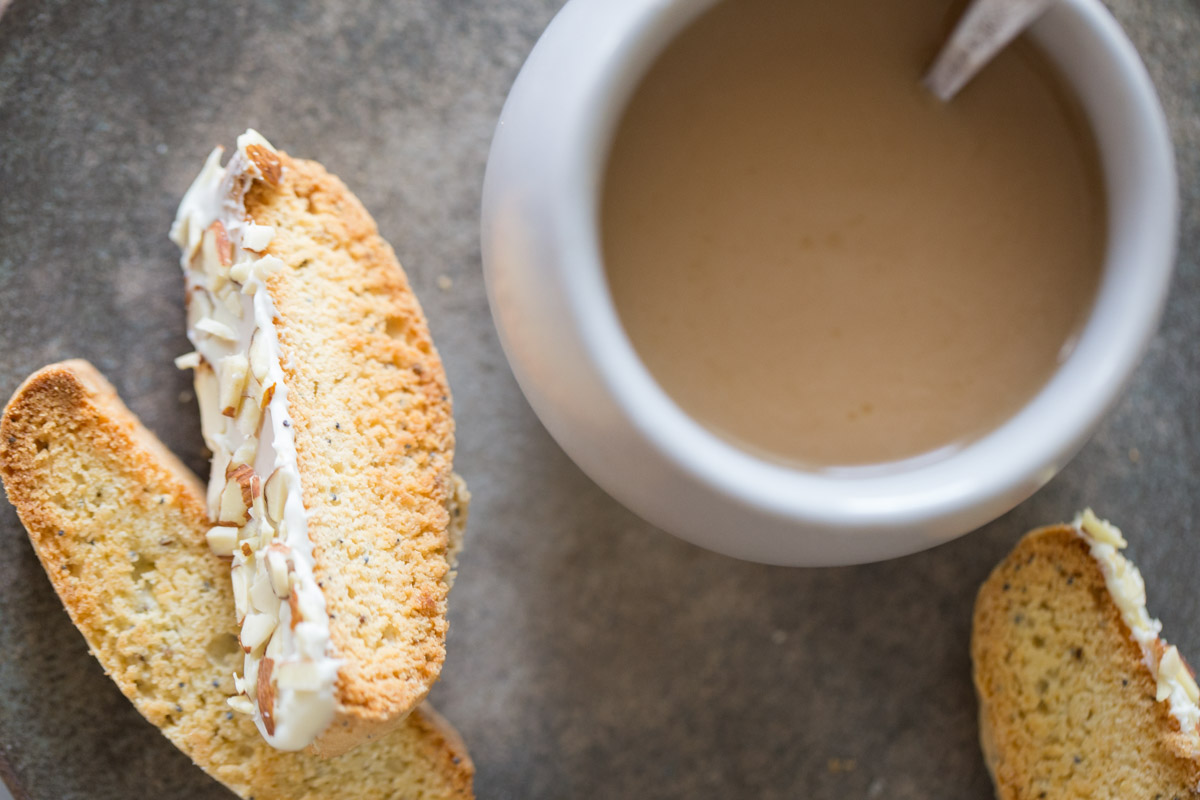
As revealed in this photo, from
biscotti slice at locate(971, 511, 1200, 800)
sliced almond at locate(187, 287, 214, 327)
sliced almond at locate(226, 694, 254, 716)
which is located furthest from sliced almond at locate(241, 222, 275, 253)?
biscotti slice at locate(971, 511, 1200, 800)

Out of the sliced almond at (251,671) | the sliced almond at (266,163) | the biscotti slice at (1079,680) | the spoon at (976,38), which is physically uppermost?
the spoon at (976,38)

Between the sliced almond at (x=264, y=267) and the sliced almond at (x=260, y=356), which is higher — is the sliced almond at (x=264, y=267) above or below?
above

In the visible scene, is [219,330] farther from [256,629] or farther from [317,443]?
[256,629]

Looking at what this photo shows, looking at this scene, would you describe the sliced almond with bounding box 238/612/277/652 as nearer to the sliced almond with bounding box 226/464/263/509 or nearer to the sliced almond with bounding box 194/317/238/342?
the sliced almond with bounding box 226/464/263/509

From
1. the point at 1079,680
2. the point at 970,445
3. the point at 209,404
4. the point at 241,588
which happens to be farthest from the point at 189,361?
the point at 1079,680

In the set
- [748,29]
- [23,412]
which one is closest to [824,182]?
[748,29]

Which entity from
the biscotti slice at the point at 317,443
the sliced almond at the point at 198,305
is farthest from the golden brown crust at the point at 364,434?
A: the sliced almond at the point at 198,305

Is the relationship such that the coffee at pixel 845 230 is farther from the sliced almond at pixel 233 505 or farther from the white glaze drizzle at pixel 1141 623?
the sliced almond at pixel 233 505
